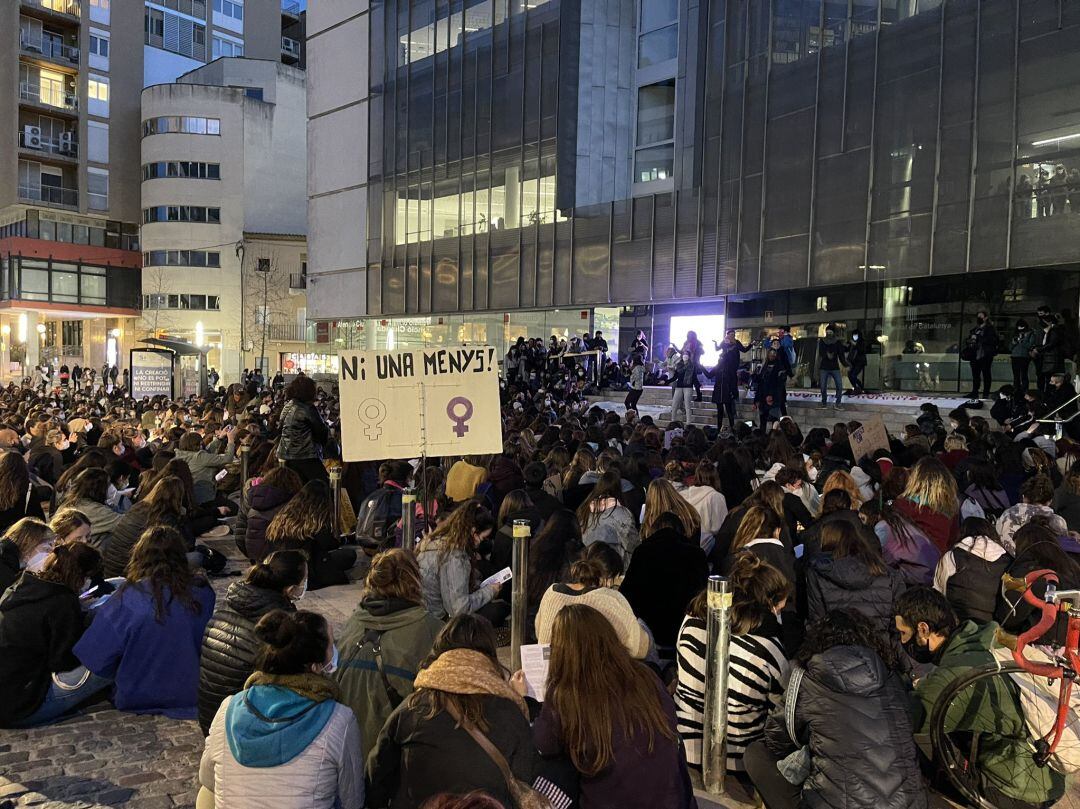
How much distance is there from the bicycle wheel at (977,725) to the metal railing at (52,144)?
219 ft

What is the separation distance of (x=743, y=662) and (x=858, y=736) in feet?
3.87

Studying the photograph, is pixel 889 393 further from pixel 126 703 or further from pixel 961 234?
pixel 126 703

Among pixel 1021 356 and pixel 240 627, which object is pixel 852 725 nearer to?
pixel 240 627

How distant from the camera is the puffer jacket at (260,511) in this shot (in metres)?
9.28

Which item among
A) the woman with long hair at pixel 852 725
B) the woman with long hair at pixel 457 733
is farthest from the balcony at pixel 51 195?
the woman with long hair at pixel 852 725

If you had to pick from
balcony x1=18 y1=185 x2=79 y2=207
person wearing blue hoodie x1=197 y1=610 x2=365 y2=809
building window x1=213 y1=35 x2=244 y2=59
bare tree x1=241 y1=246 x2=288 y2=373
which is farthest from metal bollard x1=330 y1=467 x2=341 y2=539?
building window x1=213 y1=35 x2=244 y2=59

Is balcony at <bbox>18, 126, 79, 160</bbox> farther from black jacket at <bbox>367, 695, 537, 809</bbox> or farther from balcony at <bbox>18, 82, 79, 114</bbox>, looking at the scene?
black jacket at <bbox>367, 695, 537, 809</bbox>

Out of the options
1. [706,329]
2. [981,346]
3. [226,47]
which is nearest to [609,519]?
[981,346]

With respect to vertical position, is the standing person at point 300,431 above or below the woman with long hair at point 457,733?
above

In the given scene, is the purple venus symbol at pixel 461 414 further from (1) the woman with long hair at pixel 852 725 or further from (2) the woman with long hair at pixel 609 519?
(1) the woman with long hair at pixel 852 725

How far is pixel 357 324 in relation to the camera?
4491 centimetres

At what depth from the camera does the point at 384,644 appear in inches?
191

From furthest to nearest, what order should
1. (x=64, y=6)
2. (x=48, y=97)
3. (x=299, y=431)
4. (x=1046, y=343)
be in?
(x=64, y=6) → (x=48, y=97) → (x=1046, y=343) → (x=299, y=431)

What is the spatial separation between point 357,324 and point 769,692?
1629 inches
